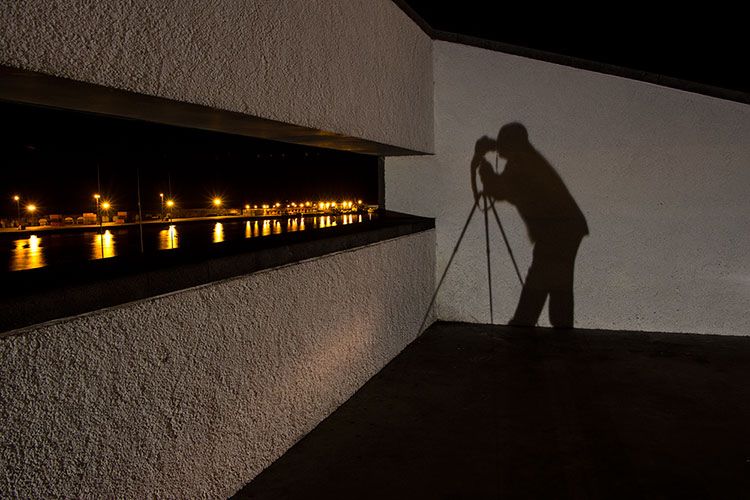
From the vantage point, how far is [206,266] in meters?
2.58

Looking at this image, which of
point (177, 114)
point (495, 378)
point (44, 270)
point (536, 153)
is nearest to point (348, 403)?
point (495, 378)

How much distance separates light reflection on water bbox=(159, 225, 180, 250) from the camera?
8.31ft

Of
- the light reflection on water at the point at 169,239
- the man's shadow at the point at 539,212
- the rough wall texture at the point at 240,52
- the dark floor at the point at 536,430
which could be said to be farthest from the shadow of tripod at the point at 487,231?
the light reflection on water at the point at 169,239

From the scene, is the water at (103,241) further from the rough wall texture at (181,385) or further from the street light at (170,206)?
the rough wall texture at (181,385)

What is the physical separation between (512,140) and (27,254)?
5356 millimetres

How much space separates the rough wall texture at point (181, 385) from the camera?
5.91ft

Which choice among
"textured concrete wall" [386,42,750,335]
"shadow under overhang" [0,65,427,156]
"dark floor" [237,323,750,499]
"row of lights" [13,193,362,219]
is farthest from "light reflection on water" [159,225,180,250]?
"textured concrete wall" [386,42,750,335]

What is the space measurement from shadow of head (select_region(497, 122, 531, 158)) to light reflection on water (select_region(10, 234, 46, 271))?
5123mm

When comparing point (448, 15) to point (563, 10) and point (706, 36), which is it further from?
point (706, 36)

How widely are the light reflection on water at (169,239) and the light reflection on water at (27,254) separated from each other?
0.46 m

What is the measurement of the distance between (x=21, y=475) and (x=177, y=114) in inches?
65.5

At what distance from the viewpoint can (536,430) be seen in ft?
12.0

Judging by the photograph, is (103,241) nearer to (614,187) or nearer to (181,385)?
(181,385)

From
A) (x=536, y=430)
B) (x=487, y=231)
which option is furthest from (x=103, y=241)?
(x=487, y=231)
